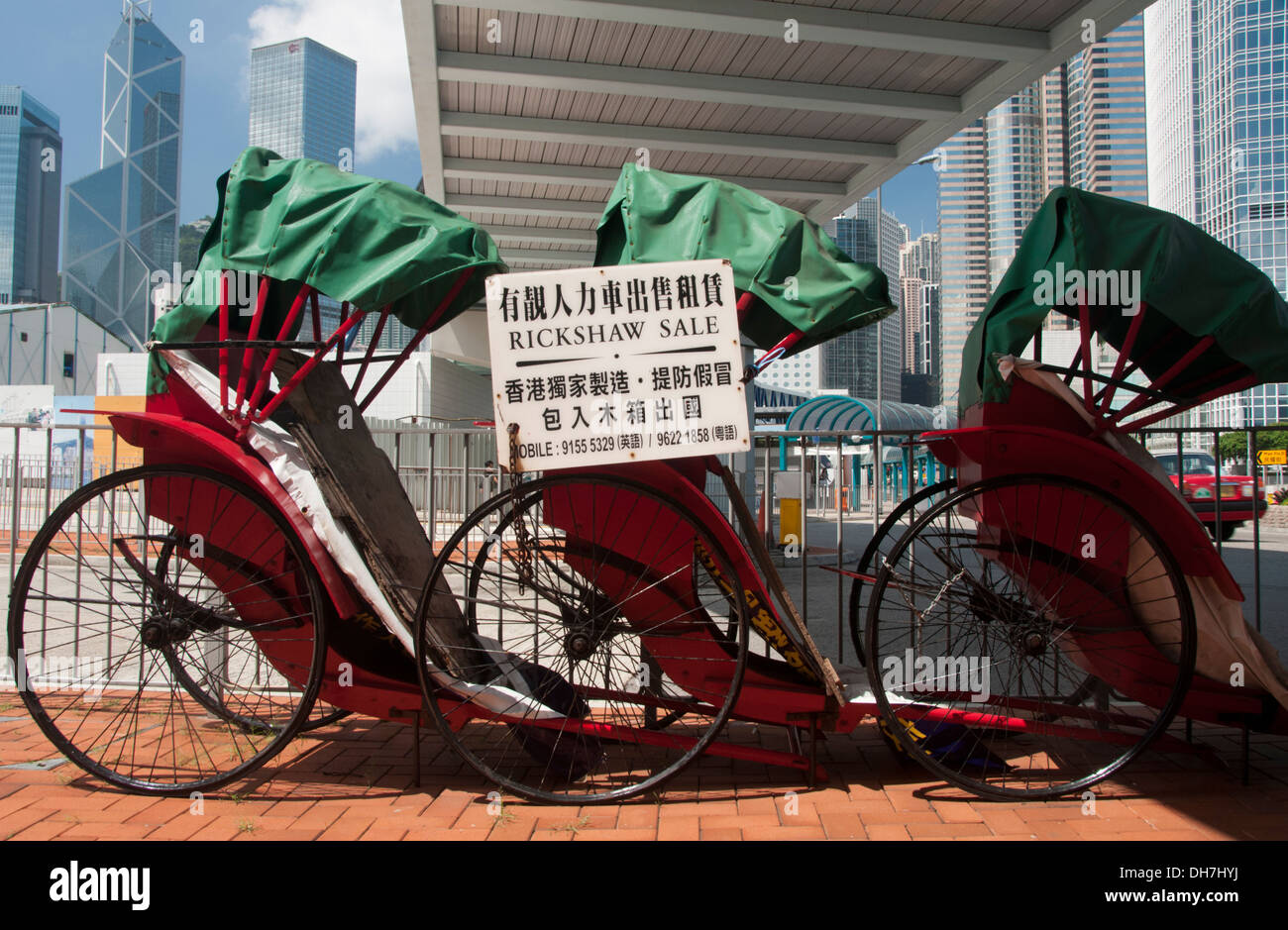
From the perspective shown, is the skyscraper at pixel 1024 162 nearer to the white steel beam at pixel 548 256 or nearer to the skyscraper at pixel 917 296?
the white steel beam at pixel 548 256

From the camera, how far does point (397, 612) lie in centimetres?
304

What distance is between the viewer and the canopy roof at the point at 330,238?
2938 mm

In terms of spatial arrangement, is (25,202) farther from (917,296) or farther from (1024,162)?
(1024,162)

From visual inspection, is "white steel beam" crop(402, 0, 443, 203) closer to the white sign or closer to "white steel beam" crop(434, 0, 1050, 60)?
"white steel beam" crop(434, 0, 1050, 60)

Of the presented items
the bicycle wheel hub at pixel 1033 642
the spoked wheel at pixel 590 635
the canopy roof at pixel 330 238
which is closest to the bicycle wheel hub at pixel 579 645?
the spoked wheel at pixel 590 635

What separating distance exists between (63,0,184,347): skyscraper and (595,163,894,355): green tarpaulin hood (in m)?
132

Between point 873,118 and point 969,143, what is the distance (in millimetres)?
42723

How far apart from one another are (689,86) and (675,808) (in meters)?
6.18

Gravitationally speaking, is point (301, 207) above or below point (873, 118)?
below

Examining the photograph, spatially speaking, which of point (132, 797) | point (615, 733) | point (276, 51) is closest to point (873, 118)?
point (615, 733)

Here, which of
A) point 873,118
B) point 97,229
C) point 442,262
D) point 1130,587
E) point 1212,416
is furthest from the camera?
point 97,229

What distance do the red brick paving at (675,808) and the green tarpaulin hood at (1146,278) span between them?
1613 mm

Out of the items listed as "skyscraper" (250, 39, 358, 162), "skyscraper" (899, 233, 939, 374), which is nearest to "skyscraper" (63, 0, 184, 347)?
"skyscraper" (250, 39, 358, 162)

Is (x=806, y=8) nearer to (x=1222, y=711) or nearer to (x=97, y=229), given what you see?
(x=1222, y=711)
